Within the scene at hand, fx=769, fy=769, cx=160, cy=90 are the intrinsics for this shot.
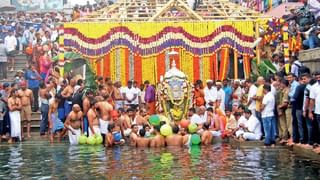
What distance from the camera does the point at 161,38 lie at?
24750mm

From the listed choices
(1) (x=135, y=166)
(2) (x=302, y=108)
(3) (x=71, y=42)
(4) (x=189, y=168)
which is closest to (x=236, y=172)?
(4) (x=189, y=168)

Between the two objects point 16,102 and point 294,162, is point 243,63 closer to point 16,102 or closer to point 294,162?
point 16,102

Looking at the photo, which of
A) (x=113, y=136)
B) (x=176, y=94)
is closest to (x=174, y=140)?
(x=113, y=136)

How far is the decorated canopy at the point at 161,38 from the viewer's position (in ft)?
80.9

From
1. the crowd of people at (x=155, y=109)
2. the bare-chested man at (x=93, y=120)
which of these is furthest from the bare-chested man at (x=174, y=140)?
the bare-chested man at (x=93, y=120)

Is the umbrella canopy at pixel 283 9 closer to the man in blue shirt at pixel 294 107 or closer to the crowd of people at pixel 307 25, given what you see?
the crowd of people at pixel 307 25

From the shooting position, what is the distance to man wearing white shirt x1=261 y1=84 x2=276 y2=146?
63.7ft

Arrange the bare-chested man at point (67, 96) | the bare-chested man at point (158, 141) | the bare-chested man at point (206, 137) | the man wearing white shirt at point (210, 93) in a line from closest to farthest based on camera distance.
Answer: the bare-chested man at point (158, 141) → the bare-chested man at point (206, 137) → the bare-chested man at point (67, 96) → the man wearing white shirt at point (210, 93)

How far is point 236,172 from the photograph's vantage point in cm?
1495

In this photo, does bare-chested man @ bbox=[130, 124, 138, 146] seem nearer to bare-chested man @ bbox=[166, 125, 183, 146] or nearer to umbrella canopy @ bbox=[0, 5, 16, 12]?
bare-chested man @ bbox=[166, 125, 183, 146]

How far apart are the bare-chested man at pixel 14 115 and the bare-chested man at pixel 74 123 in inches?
65.4

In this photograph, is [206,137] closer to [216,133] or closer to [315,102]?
[216,133]

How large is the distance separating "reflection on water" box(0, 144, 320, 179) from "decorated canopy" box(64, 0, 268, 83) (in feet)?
17.1

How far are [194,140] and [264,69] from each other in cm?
463
